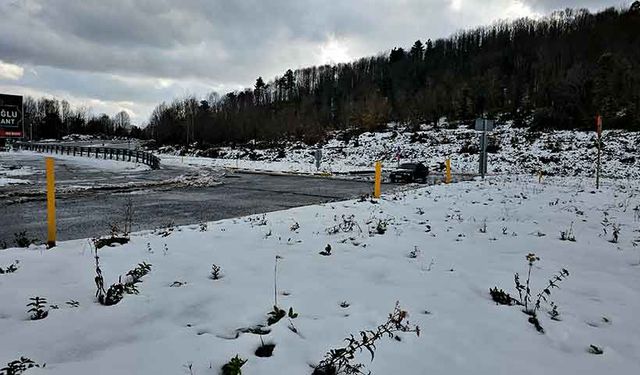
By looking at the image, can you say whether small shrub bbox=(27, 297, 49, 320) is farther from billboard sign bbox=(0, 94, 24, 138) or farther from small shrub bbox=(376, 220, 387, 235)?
billboard sign bbox=(0, 94, 24, 138)

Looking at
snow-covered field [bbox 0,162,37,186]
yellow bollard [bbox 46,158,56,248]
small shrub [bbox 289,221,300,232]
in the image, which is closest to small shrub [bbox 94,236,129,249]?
yellow bollard [bbox 46,158,56,248]

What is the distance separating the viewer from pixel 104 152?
4569cm

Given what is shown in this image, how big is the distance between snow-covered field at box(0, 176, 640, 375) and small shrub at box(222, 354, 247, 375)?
0.07 m

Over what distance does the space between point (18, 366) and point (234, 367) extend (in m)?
1.33

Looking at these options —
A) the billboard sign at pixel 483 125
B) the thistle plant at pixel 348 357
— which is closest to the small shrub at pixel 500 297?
the thistle plant at pixel 348 357

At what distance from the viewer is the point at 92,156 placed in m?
48.1

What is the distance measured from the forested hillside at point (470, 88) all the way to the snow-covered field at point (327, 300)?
4295cm

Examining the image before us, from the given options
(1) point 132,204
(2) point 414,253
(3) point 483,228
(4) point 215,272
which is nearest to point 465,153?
(1) point 132,204

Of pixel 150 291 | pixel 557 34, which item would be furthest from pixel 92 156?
pixel 557 34

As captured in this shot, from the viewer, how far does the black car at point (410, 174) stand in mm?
23047

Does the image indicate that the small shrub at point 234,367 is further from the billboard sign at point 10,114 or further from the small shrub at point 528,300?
the billboard sign at point 10,114

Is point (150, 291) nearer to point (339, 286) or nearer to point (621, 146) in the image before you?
point (339, 286)

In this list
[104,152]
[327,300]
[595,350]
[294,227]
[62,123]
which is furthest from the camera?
[62,123]

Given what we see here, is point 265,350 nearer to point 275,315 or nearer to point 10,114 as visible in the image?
point 275,315
